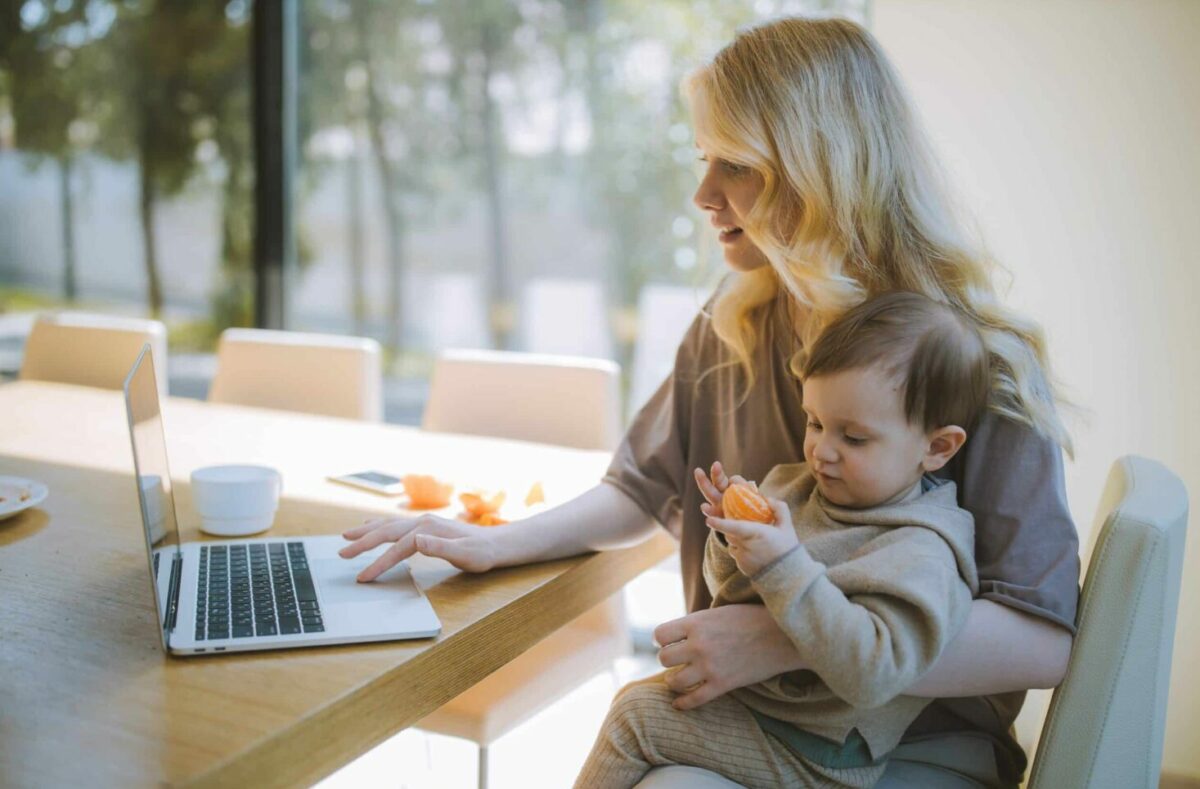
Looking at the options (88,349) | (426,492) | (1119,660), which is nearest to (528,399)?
(426,492)

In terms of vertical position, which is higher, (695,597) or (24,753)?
(24,753)

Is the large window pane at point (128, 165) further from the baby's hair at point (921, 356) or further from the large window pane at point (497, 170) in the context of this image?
the baby's hair at point (921, 356)

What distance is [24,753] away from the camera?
879 mm

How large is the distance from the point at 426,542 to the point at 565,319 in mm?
2236

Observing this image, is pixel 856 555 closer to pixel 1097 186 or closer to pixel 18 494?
pixel 18 494

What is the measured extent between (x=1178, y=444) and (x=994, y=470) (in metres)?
1.49

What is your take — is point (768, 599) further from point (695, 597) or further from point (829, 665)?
point (695, 597)

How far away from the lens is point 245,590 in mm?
1240

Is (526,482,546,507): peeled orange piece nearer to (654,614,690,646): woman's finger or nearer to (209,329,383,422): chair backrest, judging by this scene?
(654,614,690,646): woman's finger

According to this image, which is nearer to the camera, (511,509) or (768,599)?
(768,599)

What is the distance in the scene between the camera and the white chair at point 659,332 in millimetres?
3227

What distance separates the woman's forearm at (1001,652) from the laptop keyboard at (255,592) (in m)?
0.68

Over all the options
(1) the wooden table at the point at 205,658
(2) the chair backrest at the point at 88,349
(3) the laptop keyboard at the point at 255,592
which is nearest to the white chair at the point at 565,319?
(2) the chair backrest at the point at 88,349

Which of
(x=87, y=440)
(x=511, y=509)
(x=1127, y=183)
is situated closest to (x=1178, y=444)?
(x=1127, y=183)
